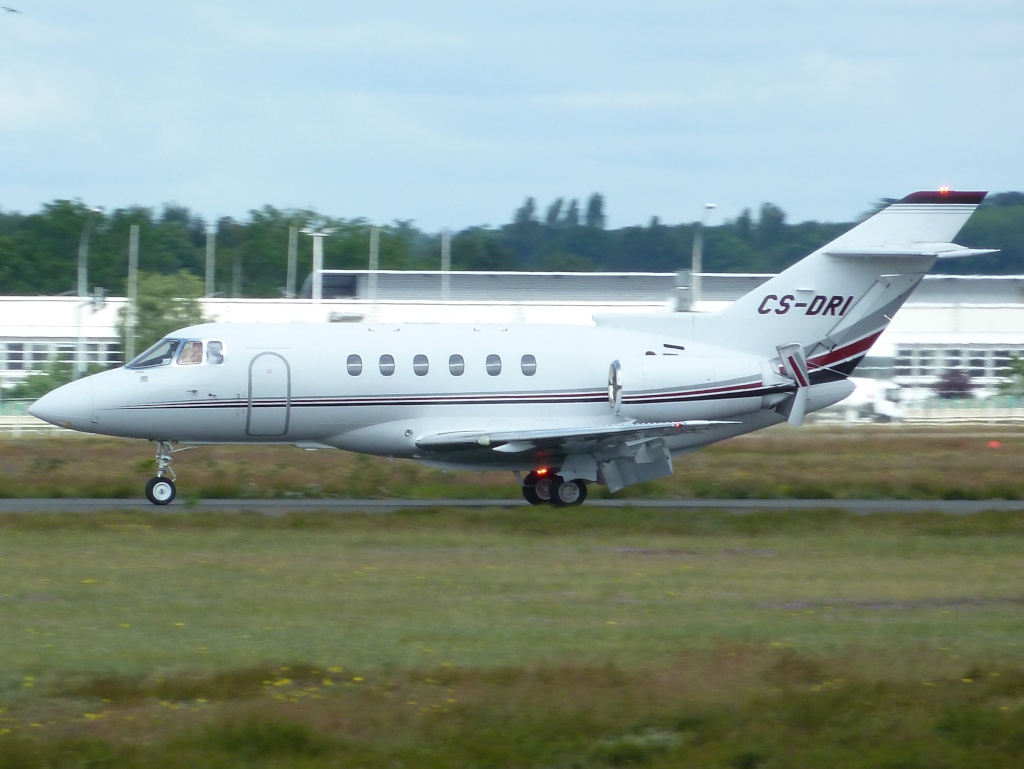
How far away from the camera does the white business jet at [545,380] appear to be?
21047 millimetres

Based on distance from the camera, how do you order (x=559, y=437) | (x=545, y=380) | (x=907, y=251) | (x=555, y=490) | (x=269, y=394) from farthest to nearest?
(x=907, y=251), (x=555, y=490), (x=545, y=380), (x=269, y=394), (x=559, y=437)

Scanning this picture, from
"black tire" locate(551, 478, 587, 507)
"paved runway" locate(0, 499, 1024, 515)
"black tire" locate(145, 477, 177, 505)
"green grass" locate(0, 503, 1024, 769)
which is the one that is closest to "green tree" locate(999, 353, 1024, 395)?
"paved runway" locate(0, 499, 1024, 515)

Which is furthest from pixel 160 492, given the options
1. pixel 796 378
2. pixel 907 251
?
pixel 907 251

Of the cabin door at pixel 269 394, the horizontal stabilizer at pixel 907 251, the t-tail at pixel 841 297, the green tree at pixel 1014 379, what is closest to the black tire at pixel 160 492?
the cabin door at pixel 269 394

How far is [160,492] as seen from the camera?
2075 centimetres

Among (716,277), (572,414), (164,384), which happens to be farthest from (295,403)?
(716,277)

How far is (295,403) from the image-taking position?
21.3 m

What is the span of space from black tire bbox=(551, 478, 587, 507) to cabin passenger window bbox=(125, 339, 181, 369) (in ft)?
21.6

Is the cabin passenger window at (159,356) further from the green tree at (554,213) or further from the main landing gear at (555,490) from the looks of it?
the green tree at (554,213)

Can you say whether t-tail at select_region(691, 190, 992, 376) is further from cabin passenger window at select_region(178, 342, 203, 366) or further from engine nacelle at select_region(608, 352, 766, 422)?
cabin passenger window at select_region(178, 342, 203, 366)

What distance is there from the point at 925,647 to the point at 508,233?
14386 cm

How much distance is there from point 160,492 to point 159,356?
2206mm

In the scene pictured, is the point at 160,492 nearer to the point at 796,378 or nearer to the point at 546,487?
the point at 546,487

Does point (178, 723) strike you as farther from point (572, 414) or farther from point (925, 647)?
point (572, 414)
